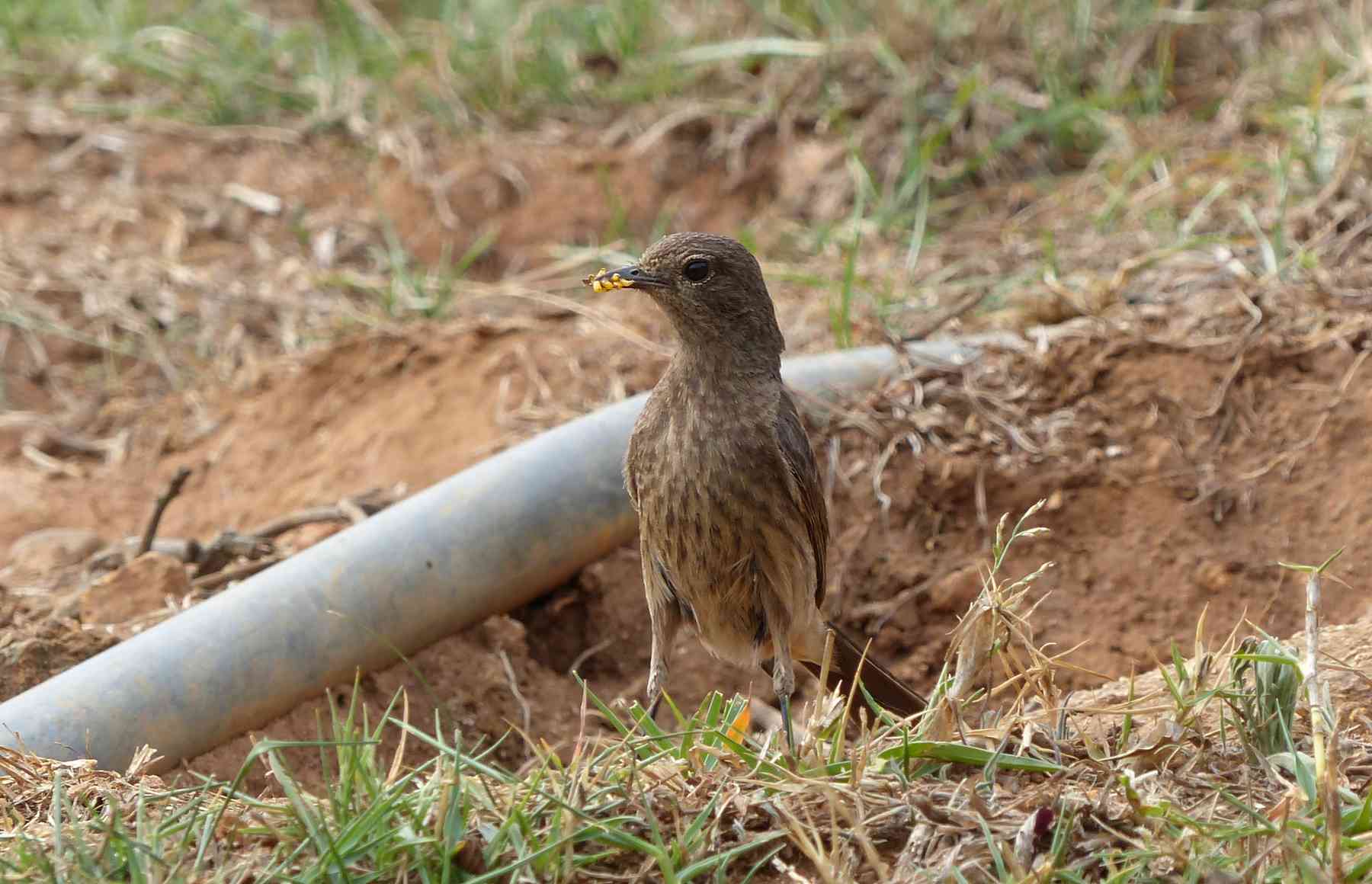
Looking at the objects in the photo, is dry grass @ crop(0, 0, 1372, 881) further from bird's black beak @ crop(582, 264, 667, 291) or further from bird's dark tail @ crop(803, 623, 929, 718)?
bird's black beak @ crop(582, 264, 667, 291)

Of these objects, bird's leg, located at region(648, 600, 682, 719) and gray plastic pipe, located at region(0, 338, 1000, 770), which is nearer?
gray plastic pipe, located at region(0, 338, 1000, 770)

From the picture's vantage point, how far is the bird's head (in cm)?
375

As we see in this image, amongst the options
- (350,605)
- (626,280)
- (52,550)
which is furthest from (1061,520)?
(52,550)

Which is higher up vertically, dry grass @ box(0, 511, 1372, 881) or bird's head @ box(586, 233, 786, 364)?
bird's head @ box(586, 233, 786, 364)

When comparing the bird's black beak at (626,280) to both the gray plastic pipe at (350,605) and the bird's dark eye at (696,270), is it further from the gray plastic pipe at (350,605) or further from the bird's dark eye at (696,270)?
the gray plastic pipe at (350,605)

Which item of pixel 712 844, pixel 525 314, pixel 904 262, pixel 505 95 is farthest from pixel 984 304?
pixel 712 844

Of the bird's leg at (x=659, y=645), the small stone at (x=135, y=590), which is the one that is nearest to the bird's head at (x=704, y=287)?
the bird's leg at (x=659, y=645)

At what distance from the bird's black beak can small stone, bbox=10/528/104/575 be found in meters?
2.39

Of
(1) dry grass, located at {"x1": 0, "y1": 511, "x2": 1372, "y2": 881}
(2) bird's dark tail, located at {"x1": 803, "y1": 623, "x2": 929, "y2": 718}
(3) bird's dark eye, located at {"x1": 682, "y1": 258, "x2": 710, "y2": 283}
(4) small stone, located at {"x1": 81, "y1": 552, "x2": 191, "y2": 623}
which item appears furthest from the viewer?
(4) small stone, located at {"x1": 81, "y1": 552, "x2": 191, "y2": 623}

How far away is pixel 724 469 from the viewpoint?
144 inches

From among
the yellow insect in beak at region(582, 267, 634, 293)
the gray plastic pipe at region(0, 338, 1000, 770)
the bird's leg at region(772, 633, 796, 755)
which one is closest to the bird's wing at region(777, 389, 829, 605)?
the bird's leg at region(772, 633, 796, 755)

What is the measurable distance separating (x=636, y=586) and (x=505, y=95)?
3830mm

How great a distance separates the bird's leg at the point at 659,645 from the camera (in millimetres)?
3951

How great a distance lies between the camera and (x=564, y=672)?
4.82 meters
